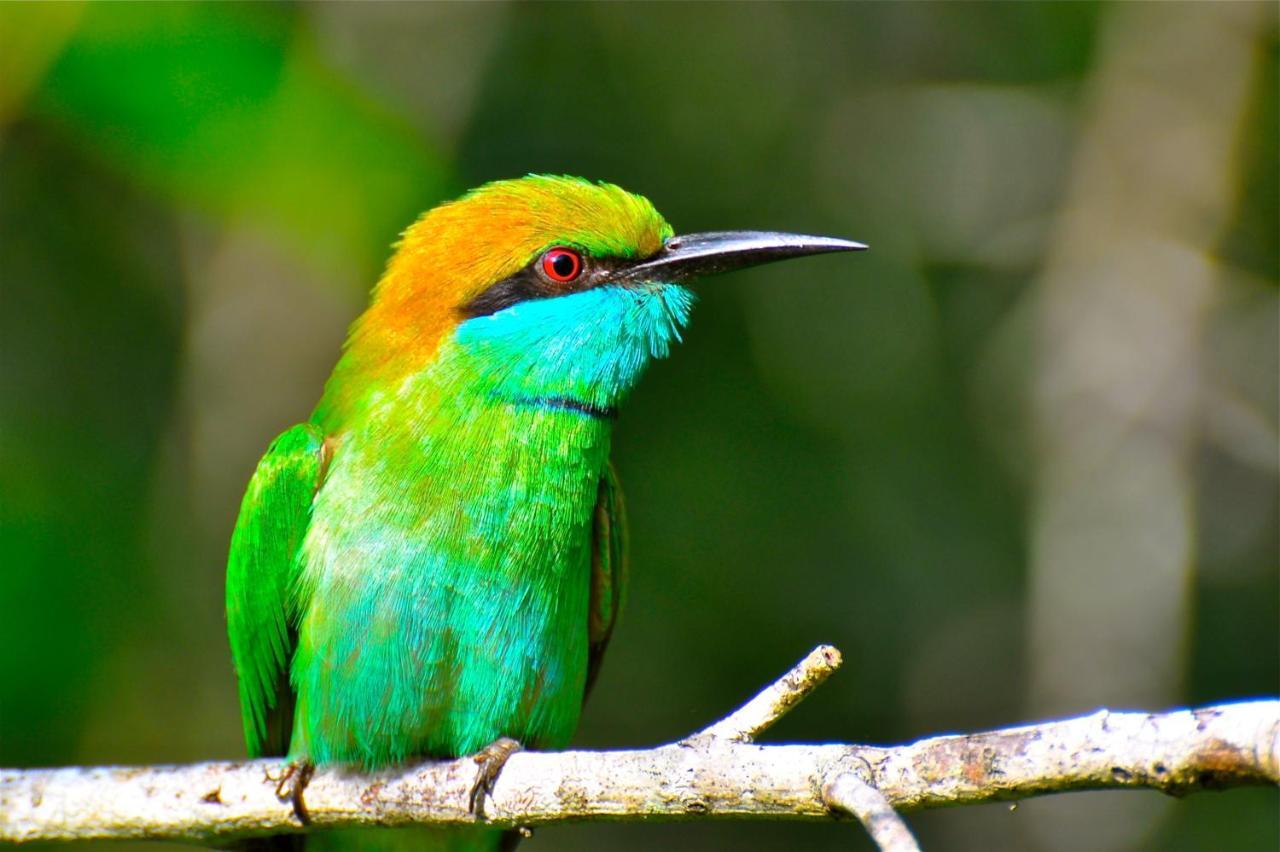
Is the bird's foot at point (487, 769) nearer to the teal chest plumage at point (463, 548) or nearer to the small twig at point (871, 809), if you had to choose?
the teal chest plumage at point (463, 548)

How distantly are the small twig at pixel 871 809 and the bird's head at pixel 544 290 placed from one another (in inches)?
56.9

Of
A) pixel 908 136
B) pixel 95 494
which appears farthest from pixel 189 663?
pixel 908 136

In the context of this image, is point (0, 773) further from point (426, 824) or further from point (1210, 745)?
point (1210, 745)

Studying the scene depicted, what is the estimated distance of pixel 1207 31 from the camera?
5.32 metres

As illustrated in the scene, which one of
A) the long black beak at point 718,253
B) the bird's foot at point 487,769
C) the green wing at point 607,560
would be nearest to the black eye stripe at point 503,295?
the long black beak at point 718,253

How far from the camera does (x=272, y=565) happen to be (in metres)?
3.53

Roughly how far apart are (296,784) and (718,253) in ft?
5.09

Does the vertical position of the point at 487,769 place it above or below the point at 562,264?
below

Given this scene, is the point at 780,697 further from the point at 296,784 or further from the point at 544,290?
the point at 544,290

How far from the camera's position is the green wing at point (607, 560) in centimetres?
365

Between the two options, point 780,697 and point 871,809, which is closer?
point 871,809

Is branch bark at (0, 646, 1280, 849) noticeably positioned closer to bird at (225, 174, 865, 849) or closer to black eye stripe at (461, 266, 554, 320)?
bird at (225, 174, 865, 849)

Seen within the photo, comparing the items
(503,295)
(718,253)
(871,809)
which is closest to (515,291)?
(503,295)

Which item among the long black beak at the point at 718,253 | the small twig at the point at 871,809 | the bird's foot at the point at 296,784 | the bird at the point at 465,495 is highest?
the long black beak at the point at 718,253
